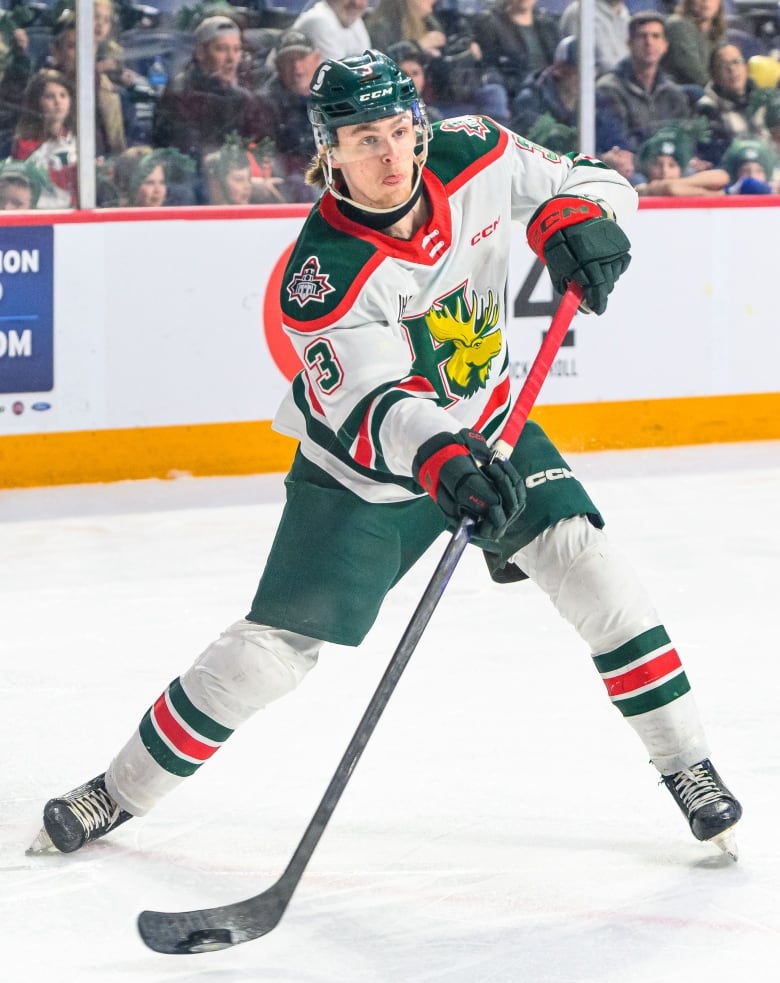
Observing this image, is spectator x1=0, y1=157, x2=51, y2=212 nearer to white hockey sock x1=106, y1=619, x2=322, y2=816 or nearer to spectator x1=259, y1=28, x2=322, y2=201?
spectator x1=259, y1=28, x2=322, y2=201

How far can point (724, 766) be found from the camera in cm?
263

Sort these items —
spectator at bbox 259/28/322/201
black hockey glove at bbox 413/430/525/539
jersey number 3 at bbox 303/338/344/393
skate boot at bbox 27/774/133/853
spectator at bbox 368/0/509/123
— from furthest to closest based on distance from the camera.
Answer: spectator at bbox 368/0/509/123 → spectator at bbox 259/28/322/201 → skate boot at bbox 27/774/133/853 → jersey number 3 at bbox 303/338/344/393 → black hockey glove at bbox 413/430/525/539

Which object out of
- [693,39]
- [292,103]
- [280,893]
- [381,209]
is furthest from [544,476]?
[693,39]

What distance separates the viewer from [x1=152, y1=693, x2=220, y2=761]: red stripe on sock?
7.45 ft

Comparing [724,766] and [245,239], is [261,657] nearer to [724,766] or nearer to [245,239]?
[724,766]

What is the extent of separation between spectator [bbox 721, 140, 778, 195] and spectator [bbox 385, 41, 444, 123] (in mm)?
929

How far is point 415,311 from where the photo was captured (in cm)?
223

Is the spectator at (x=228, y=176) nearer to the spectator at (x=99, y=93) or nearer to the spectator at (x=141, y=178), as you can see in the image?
the spectator at (x=141, y=178)

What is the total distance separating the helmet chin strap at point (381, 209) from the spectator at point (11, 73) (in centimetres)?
251

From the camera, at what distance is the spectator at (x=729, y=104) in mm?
5387

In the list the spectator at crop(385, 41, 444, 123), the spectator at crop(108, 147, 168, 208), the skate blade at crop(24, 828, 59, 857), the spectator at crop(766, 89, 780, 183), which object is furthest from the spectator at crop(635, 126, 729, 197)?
the skate blade at crop(24, 828, 59, 857)

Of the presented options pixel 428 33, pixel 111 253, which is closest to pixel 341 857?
pixel 111 253

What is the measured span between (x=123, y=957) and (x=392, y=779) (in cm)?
65

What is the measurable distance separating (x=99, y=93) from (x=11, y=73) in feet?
0.74
